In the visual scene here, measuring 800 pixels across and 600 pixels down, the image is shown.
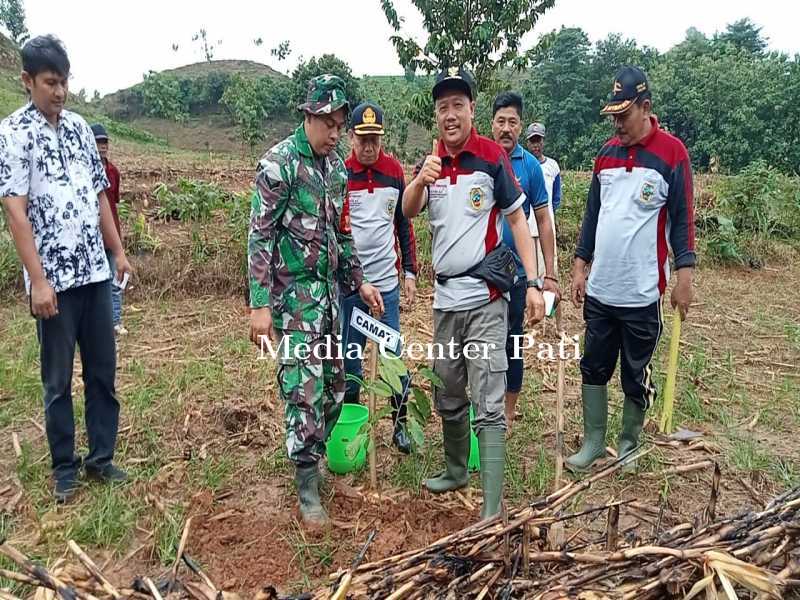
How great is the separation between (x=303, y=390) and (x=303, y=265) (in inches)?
22.9

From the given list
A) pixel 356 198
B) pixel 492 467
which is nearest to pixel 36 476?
pixel 356 198

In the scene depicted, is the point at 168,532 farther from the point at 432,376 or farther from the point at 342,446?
the point at 432,376

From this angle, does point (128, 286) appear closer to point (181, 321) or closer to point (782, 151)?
point (181, 321)

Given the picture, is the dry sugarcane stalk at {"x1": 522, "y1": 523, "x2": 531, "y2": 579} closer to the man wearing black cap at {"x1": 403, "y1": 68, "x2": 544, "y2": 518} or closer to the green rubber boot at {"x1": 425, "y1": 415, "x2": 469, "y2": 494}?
the man wearing black cap at {"x1": 403, "y1": 68, "x2": 544, "y2": 518}

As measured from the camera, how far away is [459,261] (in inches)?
117

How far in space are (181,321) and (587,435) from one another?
13.8 feet

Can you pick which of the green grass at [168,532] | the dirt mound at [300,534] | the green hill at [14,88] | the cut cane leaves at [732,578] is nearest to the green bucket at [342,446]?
the dirt mound at [300,534]

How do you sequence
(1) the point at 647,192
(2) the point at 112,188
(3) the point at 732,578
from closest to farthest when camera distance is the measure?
1. (3) the point at 732,578
2. (1) the point at 647,192
3. (2) the point at 112,188

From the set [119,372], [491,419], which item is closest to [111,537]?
[491,419]

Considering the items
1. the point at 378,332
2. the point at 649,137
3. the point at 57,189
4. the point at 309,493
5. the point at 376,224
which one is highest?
the point at 649,137

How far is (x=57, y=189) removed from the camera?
2.96 m

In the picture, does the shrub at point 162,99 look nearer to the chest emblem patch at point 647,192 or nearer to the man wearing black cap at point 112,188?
the man wearing black cap at point 112,188

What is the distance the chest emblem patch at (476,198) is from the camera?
9.60 feet

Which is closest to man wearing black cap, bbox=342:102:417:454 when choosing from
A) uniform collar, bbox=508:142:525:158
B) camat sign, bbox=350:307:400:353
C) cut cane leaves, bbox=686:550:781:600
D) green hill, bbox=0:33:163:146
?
camat sign, bbox=350:307:400:353
